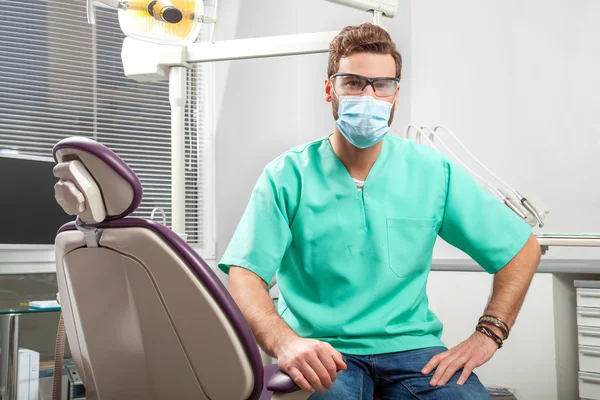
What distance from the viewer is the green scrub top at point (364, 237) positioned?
1.37m

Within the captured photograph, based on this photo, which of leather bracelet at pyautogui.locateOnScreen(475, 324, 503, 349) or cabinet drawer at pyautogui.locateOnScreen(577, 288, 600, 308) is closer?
leather bracelet at pyautogui.locateOnScreen(475, 324, 503, 349)

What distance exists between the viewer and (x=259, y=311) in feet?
4.16

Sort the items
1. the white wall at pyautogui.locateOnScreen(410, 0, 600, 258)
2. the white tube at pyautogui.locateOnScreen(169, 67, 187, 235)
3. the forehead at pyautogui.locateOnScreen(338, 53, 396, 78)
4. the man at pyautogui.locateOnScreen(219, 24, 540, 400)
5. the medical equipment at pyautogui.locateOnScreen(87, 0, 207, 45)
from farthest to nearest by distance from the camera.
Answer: the white wall at pyautogui.locateOnScreen(410, 0, 600, 258), the white tube at pyautogui.locateOnScreen(169, 67, 187, 235), the medical equipment at pyautogui.locateOnScreen(87, 0, 207, 45), the forehead at pyautogui.locateOnScreen(338, 53, 396, 78), the man at pyautogui.locateOnScreen(219, 24, 540, 400)

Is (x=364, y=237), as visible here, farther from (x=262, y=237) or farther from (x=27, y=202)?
(x=27, y=202)

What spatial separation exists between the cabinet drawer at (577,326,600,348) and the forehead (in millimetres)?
1166

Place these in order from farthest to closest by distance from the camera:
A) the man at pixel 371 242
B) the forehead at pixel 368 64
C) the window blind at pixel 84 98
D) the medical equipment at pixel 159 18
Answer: the window blind at pixel 84 98
the medical equipment at pixel 159 18
the forehead at pixel 368 64
the man at pixel 371 242

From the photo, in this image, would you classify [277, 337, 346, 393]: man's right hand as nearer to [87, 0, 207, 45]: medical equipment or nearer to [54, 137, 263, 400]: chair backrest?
[54, 137, 263, 400]: chair backrest

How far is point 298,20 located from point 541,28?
1.20m

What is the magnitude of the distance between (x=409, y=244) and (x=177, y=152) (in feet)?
3.53

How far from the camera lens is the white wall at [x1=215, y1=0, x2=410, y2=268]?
3.35 m

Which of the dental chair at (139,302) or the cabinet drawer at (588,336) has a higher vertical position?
the dental chair at (139,302)

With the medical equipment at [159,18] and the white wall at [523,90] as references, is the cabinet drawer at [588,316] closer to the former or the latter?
the white wall at [523,90]

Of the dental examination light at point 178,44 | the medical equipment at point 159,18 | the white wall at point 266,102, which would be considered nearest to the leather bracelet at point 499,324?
the dental examination light at point 178,44

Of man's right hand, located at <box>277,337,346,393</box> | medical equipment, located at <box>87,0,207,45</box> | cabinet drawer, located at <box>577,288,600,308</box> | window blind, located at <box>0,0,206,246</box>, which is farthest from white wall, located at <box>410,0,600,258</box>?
man's right hand, located at <box>277,337,346,393</box>
